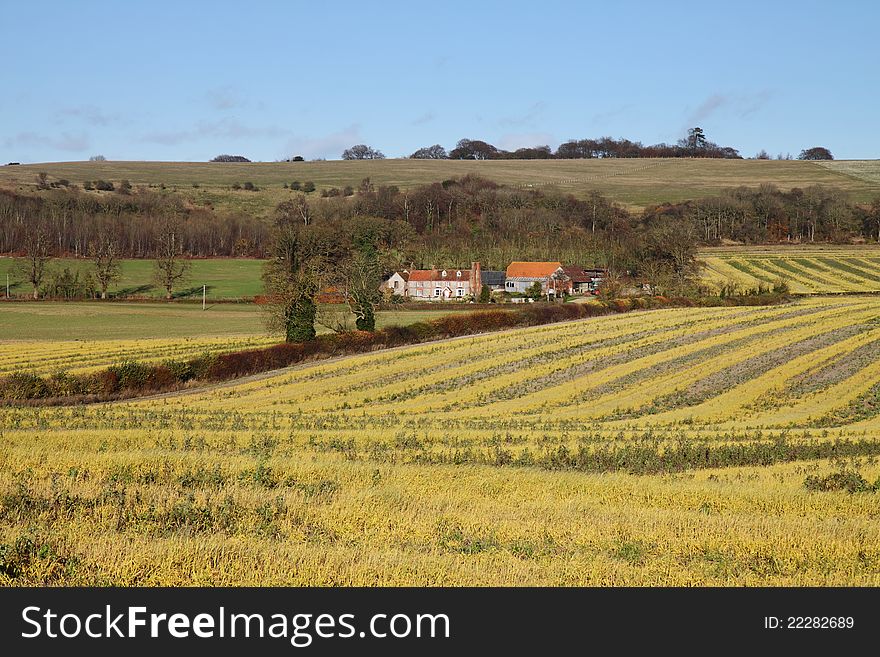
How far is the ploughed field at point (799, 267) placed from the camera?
96562 mm

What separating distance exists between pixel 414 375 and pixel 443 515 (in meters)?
30.5

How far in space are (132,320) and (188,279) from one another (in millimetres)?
39768

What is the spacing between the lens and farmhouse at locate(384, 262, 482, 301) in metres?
121

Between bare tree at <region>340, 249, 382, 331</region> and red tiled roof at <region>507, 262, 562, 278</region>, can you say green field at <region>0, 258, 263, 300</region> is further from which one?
bare tree at <region>340, 249, 382, 331</region>

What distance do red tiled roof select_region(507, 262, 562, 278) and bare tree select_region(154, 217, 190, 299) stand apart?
147 feet

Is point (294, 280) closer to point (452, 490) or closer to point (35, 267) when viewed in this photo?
point (452, 490)

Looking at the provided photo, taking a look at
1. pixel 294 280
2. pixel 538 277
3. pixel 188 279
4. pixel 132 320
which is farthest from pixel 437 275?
pixel 294 280

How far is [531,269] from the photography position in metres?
125

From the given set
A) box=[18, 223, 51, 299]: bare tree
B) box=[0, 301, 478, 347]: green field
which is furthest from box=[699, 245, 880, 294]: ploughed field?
box=[18, 223, 51, 299]: bare tree

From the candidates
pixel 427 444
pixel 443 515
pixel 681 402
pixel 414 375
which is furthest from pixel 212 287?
pixel 443 515

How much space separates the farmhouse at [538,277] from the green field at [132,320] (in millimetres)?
30310

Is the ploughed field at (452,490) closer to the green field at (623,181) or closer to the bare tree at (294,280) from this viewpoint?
the bare tree at (294,280)


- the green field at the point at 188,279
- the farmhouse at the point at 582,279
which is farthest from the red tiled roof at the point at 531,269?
the green field at the point at 188,279

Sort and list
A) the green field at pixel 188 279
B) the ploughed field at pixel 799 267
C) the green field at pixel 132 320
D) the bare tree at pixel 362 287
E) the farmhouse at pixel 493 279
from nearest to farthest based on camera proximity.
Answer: the bare tree at pixel 362 287
the green field at pixel 132 320
the ploughed field at pixel 799 267
the green field at pixel 188 279
the farmhouse at pixel 493 279
